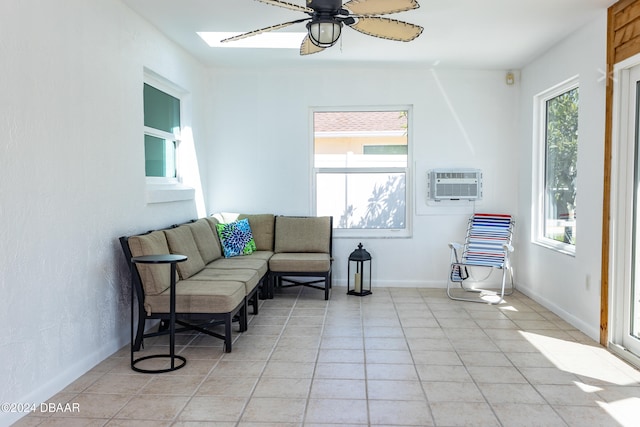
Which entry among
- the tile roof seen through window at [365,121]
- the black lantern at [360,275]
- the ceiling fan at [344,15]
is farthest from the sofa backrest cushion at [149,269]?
the tile roof seen through window at [365,121]

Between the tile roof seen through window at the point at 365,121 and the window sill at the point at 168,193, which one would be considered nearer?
the window sill at the point at 168,193

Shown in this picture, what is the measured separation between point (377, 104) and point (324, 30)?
311 cm

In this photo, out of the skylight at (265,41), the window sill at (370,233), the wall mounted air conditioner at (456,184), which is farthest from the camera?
the window sill at (370,233)

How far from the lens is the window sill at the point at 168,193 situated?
423 centimetres

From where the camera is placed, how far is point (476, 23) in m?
4.14

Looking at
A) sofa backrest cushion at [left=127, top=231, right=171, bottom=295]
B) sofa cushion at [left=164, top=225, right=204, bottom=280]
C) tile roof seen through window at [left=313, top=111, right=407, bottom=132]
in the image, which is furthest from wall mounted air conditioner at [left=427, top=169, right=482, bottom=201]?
sofa backrest cushion at [left=127, top=231, right=171, bottom=295]

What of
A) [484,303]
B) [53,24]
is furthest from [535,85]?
[53,24]

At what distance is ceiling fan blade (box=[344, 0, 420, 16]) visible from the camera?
105 inches

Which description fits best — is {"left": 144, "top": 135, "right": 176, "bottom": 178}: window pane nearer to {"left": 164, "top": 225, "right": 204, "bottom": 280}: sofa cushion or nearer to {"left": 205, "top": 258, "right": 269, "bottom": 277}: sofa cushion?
{"left": 164, "top": 225, "right": 204, "bottom": 280}: sofa cushion

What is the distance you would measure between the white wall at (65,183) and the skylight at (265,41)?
765mm

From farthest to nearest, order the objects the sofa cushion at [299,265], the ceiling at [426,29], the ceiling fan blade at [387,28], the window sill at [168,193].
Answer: the sofa cushion at [299,265] < the window sill at [168,193] < the ceiling at [426,29] < the ceiling fan blade at [387,28]

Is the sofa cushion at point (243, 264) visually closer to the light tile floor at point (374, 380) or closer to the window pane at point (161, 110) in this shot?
the light tile floor at point (374, 380)

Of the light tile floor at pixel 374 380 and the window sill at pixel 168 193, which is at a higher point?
the window sill at pixel 168 193

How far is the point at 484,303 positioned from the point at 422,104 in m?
2.30
